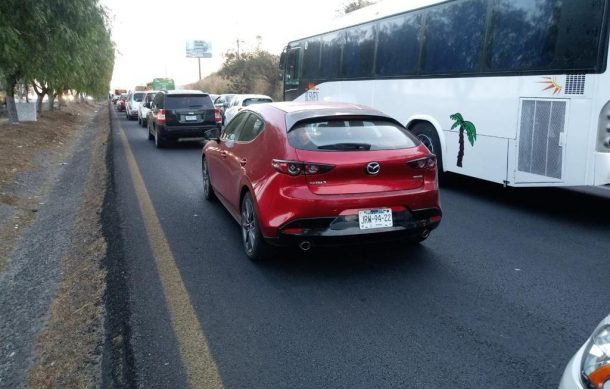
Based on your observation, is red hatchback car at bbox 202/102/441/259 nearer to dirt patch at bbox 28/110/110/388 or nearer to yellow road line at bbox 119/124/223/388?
yellow road line at bbox 119/124/223/388

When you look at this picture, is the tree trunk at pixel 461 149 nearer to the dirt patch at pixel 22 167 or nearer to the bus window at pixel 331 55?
the bus window at pixel 331 55

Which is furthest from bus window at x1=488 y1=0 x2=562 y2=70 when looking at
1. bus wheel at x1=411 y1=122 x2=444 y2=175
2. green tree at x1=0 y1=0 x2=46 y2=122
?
green tree at x1=0 y1=0 x2=46 y2=122

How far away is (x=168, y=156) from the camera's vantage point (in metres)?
14.5

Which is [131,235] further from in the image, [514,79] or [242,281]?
[514,79]

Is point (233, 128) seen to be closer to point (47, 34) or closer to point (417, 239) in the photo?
point (417, 239)

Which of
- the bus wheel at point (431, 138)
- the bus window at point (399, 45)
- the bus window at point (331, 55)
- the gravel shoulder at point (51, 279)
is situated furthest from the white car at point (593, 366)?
the bus window at point (331, 55)

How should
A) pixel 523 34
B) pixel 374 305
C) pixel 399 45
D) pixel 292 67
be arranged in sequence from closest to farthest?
pixel 374 305, pixel 523 34, pixel 399 45, pixel 292 67

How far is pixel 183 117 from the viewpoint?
1658 centimetres

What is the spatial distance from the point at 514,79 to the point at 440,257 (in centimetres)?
334

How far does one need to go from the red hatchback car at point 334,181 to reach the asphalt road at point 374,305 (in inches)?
17.3

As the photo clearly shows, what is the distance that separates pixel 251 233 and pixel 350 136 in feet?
4.46

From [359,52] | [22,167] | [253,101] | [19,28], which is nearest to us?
[359,52]

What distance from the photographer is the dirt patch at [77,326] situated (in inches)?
133

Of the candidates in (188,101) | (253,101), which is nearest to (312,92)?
(188,101)
